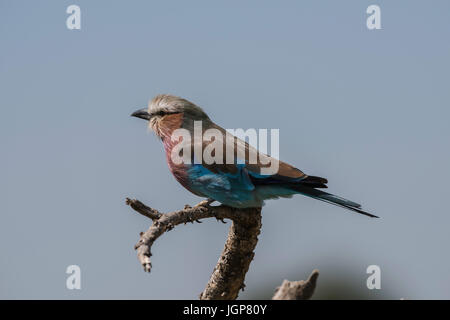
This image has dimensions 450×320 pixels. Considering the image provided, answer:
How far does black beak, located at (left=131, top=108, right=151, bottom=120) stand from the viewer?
19.3ft

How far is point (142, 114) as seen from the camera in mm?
5910

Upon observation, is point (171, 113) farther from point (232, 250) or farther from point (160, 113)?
point (232, 250)

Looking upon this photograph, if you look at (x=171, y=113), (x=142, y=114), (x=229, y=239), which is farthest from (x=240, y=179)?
(x=142, y=114)

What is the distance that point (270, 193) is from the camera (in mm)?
5078

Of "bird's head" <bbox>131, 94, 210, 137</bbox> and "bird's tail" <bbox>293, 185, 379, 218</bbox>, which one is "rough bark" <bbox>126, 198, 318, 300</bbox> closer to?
"bird's tail" <bbox>293, 185, 379, 218</bbox>

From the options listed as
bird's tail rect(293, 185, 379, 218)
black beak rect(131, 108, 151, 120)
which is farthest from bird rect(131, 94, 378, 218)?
black beak rect(131, 108, 151, 120)

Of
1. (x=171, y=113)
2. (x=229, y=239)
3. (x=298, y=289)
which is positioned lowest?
(x=298, y=289)

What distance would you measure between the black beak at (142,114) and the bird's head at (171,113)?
6cm

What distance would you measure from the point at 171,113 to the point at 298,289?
2260 mm

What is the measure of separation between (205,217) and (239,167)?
19.2 inches

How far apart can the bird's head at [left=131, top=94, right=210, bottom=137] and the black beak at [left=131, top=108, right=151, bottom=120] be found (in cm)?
6

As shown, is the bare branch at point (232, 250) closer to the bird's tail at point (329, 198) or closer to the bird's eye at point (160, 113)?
the bird's tail at point (329, 198)
